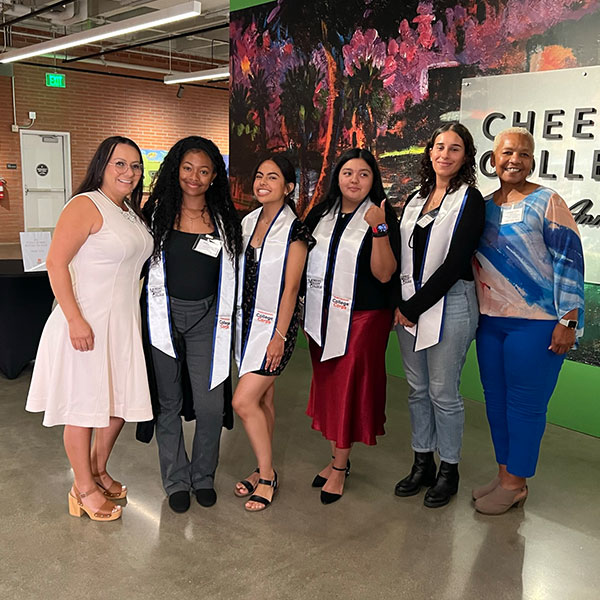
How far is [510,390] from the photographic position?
2.64m

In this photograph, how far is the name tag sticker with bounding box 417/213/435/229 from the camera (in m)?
2.59

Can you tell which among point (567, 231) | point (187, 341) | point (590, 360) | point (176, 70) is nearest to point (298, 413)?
point (187, 341)

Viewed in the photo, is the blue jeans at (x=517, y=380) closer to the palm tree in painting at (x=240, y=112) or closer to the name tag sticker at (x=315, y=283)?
the name tag sticker at (x=315, y=283)

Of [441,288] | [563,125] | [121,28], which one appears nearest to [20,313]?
[441,288]

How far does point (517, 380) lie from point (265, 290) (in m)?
1.09

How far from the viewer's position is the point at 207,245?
256 cm

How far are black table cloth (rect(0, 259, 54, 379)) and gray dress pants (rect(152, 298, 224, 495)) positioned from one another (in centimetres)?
204

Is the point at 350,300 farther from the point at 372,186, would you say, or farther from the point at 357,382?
the point at 372,186

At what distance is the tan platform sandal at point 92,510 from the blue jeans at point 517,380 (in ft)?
5.40

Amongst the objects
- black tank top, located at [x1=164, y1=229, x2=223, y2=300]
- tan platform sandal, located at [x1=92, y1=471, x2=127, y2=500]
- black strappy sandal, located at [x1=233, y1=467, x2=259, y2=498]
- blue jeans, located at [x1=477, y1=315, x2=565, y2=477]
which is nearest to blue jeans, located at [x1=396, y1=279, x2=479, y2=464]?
blue jeans, located at [x1=477, y1=315, x2=565, y2=477]

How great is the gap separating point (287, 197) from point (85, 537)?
159 centimetres

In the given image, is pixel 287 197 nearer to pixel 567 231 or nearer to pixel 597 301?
pixel 567 231

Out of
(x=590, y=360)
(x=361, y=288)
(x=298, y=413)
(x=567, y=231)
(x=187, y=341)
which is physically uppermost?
(x=567, y=231)

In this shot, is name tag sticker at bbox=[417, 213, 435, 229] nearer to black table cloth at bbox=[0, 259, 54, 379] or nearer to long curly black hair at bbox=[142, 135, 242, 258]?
long curly black hair at bbox=[142, 135, 242, 258]
